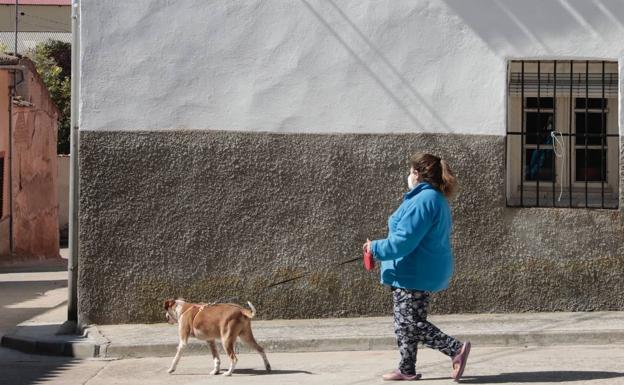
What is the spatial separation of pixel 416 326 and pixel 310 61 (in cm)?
409

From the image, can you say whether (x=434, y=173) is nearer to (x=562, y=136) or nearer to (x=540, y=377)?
(x=540, y=377)

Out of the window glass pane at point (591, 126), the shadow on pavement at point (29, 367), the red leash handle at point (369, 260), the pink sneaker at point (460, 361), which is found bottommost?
the shadow on pavement at point (29, 367)

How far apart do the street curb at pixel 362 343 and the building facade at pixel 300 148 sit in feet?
3.84

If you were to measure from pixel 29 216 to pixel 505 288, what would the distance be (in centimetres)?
1775

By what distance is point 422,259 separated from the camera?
8.06 meters

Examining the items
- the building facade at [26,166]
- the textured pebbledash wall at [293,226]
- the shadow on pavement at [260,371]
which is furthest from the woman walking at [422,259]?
the building facade at [26,166]

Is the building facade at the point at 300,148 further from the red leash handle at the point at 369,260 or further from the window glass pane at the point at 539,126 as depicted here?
the red leash handle at the point at 369,260

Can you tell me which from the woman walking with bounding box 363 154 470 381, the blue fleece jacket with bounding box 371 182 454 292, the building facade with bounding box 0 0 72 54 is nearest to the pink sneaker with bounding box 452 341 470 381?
the woman walking with bounding box 363 154 470 381

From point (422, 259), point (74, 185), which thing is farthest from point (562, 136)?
point (74, 185)

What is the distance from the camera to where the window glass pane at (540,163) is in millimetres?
11984

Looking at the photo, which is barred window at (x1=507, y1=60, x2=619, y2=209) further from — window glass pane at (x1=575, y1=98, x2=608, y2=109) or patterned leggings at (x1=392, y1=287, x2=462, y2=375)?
patterned leggings at (x1=392, y1=287, x2=462, y2=375)

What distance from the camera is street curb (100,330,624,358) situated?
10.2m

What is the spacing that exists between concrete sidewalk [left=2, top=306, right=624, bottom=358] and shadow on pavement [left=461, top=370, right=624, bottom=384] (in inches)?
64.9

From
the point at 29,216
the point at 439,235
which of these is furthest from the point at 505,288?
the point at 29,216
